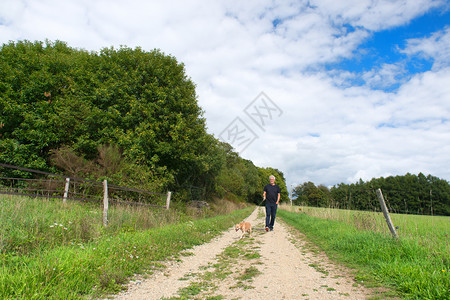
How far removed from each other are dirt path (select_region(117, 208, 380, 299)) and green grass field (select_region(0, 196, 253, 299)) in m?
0.41

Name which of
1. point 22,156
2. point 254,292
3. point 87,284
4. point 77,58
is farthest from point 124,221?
point 77,58

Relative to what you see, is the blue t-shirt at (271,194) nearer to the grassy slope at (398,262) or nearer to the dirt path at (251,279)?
the grassy slope at (398,262)

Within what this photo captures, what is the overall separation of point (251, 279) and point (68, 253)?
306 centimetres

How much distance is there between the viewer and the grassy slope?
293 centimetres

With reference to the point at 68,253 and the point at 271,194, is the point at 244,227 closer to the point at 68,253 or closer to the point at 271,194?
the point at 271,194

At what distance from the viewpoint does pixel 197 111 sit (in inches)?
671

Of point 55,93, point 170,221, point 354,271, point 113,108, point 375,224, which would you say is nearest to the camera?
point 354,271

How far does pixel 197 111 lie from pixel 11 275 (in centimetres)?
1489

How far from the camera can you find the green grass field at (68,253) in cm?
289

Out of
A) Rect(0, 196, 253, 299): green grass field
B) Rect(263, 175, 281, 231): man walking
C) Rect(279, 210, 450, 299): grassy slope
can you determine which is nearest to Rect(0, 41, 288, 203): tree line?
Rect(263, 175, 281, 231): man walking

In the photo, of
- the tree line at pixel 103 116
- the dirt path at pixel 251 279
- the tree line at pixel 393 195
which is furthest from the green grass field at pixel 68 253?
the tree line at pixel 103 116

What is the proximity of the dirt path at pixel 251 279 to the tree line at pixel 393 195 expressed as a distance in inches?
155

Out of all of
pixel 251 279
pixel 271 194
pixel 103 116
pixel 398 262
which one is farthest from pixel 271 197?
pixel 103 116

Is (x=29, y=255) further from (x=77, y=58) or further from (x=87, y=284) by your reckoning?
(x=77, y=58)
